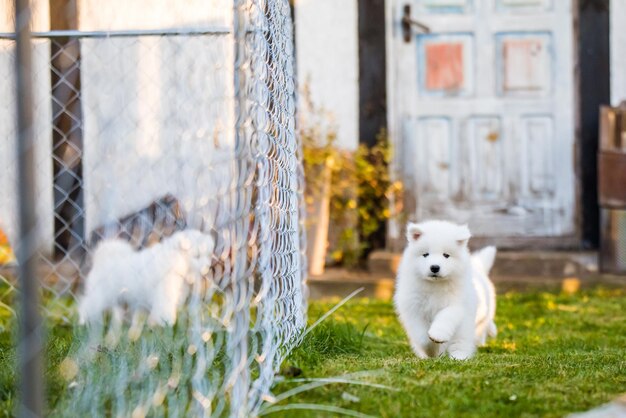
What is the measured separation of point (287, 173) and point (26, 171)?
254cm

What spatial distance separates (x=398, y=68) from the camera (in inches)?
325

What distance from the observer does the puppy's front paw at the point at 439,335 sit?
4.37 metres

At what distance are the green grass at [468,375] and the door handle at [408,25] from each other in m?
3.28

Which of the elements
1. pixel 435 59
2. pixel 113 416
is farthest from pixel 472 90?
pixel 113 416

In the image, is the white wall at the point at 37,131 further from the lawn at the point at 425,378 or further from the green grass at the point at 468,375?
the green grass at the point at 468,375

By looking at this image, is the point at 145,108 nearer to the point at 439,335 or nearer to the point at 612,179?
the point at 612,179

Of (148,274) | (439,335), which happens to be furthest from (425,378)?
(148,274)

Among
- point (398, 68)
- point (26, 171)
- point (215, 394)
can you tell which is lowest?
point (215, 394)

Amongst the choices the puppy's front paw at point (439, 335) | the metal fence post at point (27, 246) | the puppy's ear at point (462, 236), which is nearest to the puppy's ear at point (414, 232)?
the puppy's ear at point (462, 236)

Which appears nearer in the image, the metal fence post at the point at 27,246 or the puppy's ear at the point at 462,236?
the metal fence post at the point at 27,246

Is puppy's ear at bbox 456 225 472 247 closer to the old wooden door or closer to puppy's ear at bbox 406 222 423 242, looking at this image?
puppy's ear at bbox 406 222 423 242

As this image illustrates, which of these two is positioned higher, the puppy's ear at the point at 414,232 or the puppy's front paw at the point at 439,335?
the puppy's ear at the point at 414,232

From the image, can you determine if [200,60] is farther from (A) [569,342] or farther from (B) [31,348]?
(B) [31,348]

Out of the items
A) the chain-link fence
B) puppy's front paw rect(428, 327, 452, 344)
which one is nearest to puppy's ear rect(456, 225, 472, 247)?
puppy's front paw rect(428, 327, 452, 344)
